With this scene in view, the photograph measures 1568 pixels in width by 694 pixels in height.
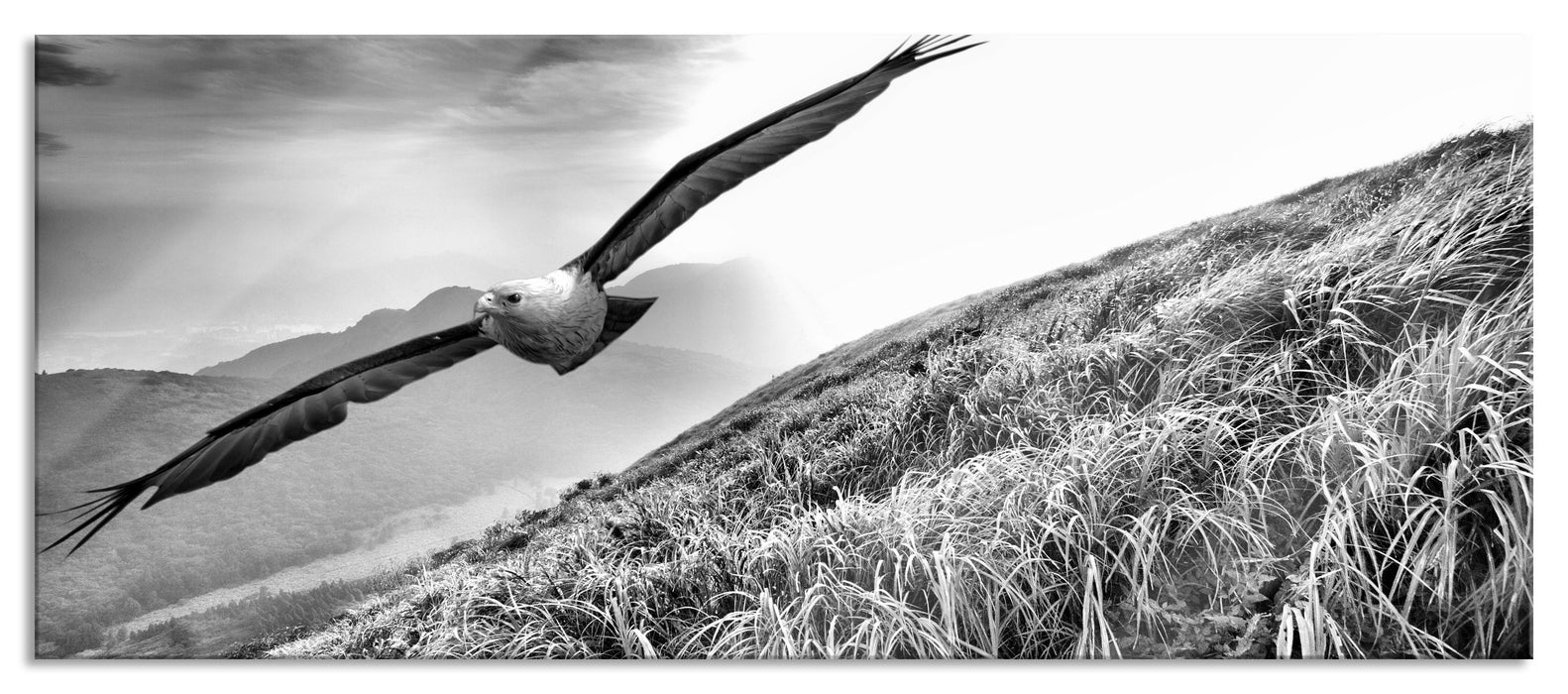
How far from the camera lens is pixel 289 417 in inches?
89.6

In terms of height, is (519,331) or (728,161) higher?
(728,161)

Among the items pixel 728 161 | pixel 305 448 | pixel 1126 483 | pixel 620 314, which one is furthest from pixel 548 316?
pixel 1126 483

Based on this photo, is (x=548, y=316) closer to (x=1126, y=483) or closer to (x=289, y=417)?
(x=289, y=417)

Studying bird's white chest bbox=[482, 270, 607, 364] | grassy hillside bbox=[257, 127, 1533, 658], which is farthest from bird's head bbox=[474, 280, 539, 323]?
grassy hillside bbox=[257, 127, 1533, 658]

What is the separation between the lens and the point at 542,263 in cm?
232

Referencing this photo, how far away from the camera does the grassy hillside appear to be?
1946mm

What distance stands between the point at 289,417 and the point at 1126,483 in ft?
7.15

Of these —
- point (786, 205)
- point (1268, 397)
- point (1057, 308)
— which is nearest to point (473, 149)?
point (786, 205)

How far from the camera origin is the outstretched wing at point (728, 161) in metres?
2.17

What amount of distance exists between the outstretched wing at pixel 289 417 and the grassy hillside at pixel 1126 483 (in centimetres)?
49

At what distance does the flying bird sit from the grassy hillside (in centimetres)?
44

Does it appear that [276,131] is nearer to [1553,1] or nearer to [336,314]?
[336,314]

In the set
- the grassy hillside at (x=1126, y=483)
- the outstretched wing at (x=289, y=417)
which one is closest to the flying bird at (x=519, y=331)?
the outstretched wing at (x=289, y=417)

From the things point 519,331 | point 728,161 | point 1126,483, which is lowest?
point 1126,483
